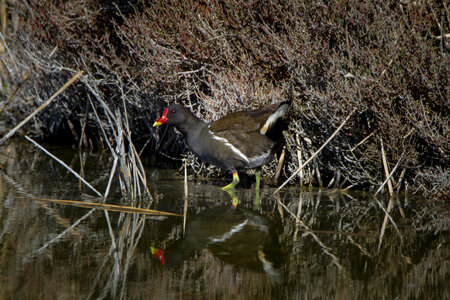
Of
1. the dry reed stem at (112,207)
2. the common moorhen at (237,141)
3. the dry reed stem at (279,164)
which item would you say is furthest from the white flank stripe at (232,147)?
the dry reed stem at (112,207)

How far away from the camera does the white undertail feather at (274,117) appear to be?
569 cm

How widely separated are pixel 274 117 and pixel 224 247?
6.10 feet

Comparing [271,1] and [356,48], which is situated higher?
[271,1]

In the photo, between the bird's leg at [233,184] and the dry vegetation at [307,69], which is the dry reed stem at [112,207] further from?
the bird's leg at [233,184]

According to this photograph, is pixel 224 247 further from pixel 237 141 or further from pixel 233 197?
pixel 237 141

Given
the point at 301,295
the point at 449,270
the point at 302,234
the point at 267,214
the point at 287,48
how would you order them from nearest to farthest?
1. the point at 301,295
2. the point at 449,270
3. the point at 302,234
4. the point at 267,214
5. the point at 287,48

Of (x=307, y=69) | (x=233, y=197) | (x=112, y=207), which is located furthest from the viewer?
(x=233, y=197)

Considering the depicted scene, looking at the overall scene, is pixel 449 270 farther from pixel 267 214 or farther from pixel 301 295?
pixel 267 214

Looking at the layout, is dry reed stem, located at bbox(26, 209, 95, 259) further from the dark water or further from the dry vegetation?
the dry vegetation

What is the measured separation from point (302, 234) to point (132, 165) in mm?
2018

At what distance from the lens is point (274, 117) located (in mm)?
5816

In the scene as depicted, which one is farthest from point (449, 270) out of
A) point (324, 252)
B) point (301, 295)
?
point (301, 295)

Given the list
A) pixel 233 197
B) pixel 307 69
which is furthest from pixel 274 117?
pixel 233 197

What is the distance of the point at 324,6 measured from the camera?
5.95 meters
